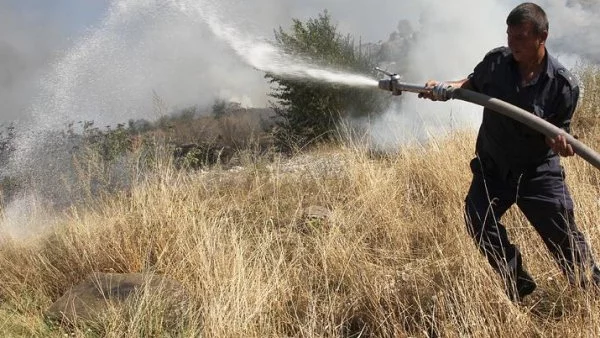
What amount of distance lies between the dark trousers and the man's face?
1.83ft

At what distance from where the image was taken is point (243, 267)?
3.21 metres

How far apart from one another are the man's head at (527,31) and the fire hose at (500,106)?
28cm

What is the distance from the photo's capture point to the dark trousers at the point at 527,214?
8.50 ft

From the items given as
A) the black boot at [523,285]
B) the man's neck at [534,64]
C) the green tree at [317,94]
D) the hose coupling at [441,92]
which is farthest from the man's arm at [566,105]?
the green tree at [317,94]

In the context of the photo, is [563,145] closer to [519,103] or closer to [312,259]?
[519,103]

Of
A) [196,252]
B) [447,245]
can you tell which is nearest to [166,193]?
[196,252]

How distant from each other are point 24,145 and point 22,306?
4864 millimetres

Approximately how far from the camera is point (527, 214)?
8.88 feet

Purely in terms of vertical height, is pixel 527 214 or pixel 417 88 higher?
pixel 417 88

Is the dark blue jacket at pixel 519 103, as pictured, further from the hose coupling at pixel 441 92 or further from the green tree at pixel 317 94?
the green tree at pixel 317 94

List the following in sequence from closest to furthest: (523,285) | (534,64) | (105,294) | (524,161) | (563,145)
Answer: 1. (563,145)
2. (534,64)
3. (524,161)
4. (523,285)
5. (105,294)

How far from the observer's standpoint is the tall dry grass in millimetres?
2646

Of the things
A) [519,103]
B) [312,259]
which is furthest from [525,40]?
[312,259]

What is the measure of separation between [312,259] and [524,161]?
4.65ft
